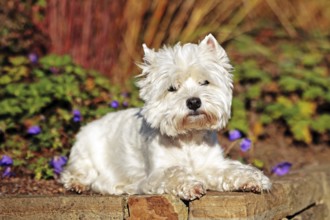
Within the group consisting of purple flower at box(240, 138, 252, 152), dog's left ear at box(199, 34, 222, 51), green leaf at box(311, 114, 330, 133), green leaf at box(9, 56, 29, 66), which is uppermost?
green leaf at box(9, 56, 29, 66)

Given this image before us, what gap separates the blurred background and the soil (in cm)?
2

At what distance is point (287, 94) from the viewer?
8.16 m

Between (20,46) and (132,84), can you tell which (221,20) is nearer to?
(132,84)

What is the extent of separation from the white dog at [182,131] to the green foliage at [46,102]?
99 centimetres

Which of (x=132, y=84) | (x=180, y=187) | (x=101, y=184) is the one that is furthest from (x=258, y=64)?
(x=180, y=187)

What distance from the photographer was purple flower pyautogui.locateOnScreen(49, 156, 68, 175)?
5.78 metres

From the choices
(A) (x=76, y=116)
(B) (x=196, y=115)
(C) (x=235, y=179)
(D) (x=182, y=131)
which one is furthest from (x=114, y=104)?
(C) (x=235, y=179)

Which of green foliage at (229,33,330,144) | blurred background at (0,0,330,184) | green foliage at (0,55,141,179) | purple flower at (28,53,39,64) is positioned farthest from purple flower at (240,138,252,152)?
purple flower at (28,53,39,64)

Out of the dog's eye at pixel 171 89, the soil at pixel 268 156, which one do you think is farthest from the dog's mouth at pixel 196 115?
the soil at pixel 268 156

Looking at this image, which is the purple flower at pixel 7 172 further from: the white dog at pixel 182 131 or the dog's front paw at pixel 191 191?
the dog's front paw at pixel 191 191

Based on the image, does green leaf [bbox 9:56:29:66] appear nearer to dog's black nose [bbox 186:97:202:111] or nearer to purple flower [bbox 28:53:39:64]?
purple flower [bbox 28:53:39:64]

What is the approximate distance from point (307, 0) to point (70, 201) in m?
6.61

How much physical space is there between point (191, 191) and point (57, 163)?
71.6 inches

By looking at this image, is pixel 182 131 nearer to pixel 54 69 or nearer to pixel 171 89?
pixel 171 89
